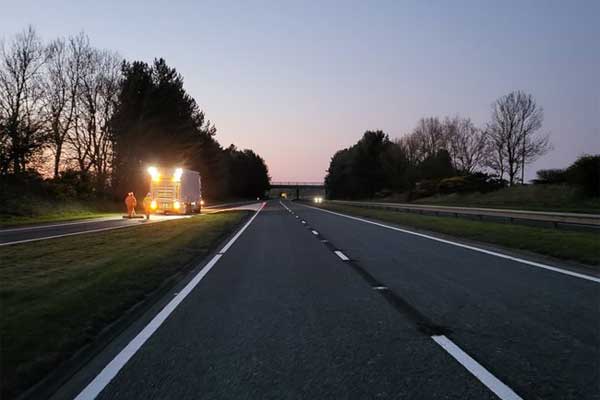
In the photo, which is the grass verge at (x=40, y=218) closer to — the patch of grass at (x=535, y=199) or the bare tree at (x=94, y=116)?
the bare tree at (x=94, y=116)

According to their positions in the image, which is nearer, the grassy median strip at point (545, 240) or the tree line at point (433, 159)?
the grassy median strip at point (545, 240)

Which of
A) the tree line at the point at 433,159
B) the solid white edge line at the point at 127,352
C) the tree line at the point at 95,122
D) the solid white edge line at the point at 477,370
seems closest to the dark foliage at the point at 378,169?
the tree line at the point at 433,159

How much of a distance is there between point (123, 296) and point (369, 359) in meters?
4.33

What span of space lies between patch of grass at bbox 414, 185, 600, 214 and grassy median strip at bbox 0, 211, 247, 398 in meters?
28.6

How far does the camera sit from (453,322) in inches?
223

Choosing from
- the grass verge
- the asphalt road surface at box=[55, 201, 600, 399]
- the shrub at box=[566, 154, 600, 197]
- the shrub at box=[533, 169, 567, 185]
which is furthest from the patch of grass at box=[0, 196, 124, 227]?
the shrub at box=[533, 169, 567, 185]

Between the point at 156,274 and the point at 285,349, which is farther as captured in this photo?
the point at 156,274

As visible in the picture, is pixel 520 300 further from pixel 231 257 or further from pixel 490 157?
pixel 490 157

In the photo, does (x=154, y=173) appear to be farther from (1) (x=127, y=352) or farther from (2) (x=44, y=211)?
(1) (x=127, y=352)

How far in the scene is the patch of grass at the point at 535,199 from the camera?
35219 millimetres

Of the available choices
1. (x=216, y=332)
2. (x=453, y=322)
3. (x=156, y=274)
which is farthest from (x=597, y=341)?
(x=156, y=274)

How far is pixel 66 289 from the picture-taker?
295 inches

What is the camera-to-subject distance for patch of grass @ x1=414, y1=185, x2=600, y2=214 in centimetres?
3522

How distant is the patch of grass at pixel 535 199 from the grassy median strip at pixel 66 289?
93.7ft
